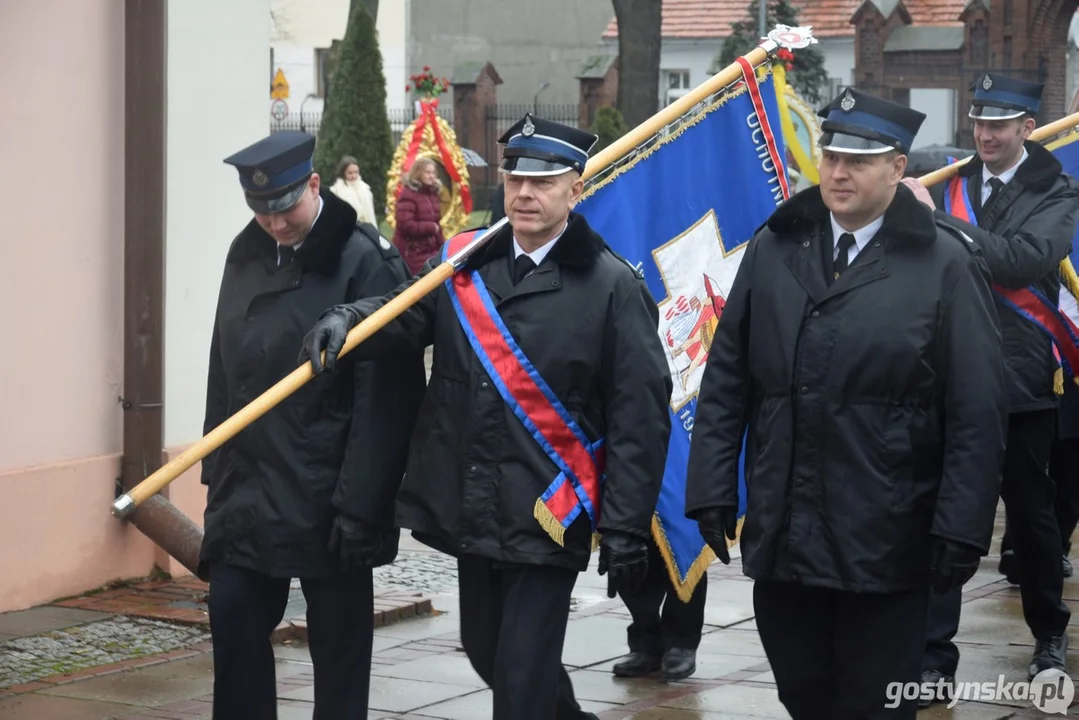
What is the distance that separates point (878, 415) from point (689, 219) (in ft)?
6.45

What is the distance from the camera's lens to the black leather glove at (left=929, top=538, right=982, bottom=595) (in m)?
4.19

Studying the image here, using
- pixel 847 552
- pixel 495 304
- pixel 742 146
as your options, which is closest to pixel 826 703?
pixel 847 552

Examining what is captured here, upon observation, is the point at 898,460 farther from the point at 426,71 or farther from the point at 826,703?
the point at 426,71

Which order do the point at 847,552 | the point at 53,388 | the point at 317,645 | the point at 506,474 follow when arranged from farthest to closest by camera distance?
the point at 53,388, the point at 317,645, the point at 506,474, the point at 847,552

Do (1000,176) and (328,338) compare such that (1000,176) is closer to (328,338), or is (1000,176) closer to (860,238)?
(860,238)

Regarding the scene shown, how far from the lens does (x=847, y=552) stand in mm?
4242

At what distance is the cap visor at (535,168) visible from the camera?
4.64m

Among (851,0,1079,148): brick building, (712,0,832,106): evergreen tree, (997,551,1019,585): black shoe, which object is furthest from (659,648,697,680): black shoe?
(712,0,832,106): evergreen tree

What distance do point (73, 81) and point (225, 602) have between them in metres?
3.47

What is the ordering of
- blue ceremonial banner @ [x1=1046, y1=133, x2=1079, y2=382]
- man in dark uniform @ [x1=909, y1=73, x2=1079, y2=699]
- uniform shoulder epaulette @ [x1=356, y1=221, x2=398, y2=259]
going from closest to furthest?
uniform shoulder epaulette @ [x1=356, y1=221, x2=398, y2=259]
man in dark uniform @ [x1=909, y1=73, x2=1079, y2=699]
blue ceremonial banner @ [x1=1046, y1=133, x2=1079, y2=382]

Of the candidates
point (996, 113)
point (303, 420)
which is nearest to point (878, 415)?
point (303, 420)

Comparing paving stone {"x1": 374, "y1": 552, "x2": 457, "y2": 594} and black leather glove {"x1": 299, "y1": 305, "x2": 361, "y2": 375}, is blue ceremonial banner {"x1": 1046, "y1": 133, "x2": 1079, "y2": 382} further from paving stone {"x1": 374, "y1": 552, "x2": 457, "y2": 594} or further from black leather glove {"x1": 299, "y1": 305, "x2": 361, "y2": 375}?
black leather glove {"x1": 299, "y1": 305, "x2": 361, "y2": 375}

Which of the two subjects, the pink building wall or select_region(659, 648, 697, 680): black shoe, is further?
the pink building wall

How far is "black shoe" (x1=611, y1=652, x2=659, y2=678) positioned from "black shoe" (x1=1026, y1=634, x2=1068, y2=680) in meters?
1.37
